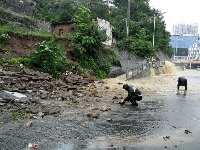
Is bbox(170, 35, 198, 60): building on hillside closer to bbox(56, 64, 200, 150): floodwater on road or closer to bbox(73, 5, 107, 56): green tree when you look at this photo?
bbox(73, 5, 107, 56): green tree

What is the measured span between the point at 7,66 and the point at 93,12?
34.6 metres

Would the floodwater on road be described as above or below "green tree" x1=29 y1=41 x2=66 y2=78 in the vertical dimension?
below

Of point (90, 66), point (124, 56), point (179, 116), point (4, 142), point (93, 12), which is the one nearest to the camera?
point (4, 142)

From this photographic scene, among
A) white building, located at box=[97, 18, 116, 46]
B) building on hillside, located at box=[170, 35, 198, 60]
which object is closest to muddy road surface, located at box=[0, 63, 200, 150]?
white building, located at box=[97, 18, 116, 46]

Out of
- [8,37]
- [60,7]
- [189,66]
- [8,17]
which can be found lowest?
[189,66]

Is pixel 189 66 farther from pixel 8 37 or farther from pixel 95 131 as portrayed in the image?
pixel 95 131

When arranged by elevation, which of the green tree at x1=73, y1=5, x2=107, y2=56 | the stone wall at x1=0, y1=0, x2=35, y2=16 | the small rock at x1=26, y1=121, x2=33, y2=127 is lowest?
the small rock at x1=26, y1=121, x2=33, y2=127

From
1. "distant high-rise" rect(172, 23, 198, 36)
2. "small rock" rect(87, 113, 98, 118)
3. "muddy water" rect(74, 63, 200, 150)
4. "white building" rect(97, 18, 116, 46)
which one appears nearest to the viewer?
"muddy water" rect(74, 63, 200, 150)

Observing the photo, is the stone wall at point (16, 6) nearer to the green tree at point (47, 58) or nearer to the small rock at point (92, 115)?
the green tree at point (47, 58)

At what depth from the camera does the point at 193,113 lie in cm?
1239

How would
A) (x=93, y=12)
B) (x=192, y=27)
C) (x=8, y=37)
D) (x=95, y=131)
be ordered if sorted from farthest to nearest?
(x=192, y=27) < (x=93, y=12) < (x=8, y=37) < (x=95, y=131)

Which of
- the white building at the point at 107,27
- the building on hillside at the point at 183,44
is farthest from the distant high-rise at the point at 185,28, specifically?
the white building at the point at 107,27

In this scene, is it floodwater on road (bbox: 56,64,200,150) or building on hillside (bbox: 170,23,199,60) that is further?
building on hillside (bbox: 170,23,199,60)

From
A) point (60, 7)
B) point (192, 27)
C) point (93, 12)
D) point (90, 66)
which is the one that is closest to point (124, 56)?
point (90, 66)
